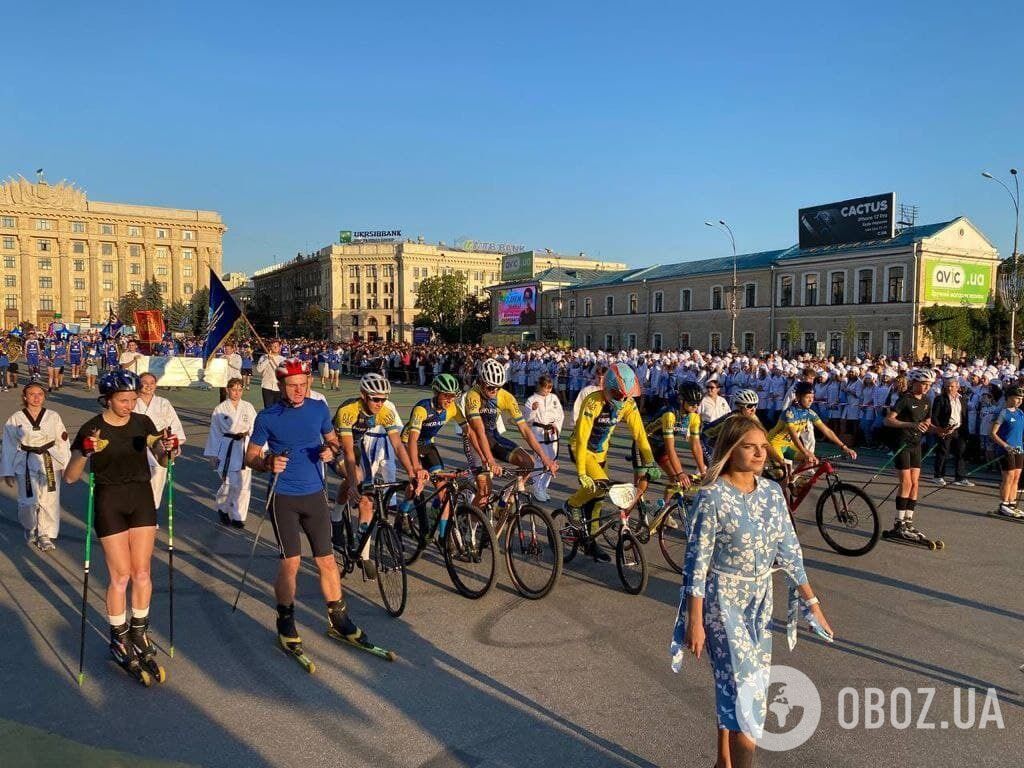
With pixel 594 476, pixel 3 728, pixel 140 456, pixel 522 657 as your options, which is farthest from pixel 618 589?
pixel 3 728

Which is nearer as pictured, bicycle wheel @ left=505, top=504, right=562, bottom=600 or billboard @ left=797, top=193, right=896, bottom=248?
bicycle wheel @ left=505, top=504, right=562, bottom=600

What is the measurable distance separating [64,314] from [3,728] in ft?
407

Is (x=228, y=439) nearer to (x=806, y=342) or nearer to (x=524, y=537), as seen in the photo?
(x=524, y=537)

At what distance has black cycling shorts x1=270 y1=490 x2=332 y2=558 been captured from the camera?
5.06m

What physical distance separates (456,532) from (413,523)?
0.83 meters

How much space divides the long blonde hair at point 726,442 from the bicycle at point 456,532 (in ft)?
10.0

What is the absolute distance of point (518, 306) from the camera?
78875mm

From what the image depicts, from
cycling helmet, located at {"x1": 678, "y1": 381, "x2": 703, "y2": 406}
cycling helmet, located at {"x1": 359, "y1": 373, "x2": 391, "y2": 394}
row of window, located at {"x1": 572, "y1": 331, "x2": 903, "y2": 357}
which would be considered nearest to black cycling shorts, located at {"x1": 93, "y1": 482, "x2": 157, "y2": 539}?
cycling helmet, located at {"x1": 359, "y1": 373, "x2": 391, "y2": 394}

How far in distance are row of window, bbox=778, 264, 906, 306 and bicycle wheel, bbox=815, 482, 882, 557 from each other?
42679 mm

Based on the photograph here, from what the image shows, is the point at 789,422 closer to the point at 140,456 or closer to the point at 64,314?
the point at 140,456

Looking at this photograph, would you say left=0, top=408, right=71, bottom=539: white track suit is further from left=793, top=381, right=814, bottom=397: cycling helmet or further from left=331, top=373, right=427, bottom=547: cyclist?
left=793, top=381, right=814, bottom=397: cycling helmet

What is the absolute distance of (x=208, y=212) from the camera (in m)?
119

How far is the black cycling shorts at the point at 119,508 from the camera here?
15.6ft

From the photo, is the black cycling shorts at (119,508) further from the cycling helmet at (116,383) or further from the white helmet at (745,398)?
the white helmet at (745,398)
